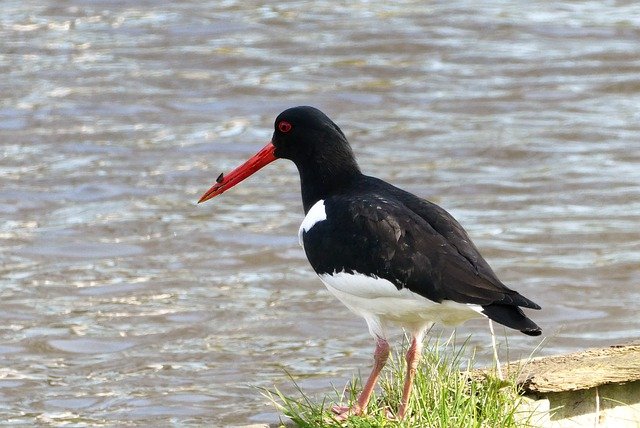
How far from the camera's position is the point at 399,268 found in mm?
5699

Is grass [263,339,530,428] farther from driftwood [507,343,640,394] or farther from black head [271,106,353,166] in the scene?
black head [271,106,353,166]

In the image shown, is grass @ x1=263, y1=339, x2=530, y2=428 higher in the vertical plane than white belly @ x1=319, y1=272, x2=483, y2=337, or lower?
lower

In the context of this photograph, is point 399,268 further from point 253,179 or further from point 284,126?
point 253,179

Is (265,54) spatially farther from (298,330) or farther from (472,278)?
(472,278)

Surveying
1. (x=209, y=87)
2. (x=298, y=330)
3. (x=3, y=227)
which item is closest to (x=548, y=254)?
(x=298, y=330)

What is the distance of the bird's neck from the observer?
21.4 feet

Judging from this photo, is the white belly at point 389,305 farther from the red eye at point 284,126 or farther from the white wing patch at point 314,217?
the red eye at point 284,126

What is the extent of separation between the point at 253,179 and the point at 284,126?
18.6 ft

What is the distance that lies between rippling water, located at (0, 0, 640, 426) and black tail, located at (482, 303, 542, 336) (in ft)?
8.82

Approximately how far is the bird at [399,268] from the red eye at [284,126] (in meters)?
0.49

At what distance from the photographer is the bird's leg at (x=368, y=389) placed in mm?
5733

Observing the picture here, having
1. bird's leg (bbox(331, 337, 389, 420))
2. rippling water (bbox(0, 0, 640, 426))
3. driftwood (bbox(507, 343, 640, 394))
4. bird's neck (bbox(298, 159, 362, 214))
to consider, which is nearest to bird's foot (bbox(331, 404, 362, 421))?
bird's leg (bbox(331, 337, 389, 420))

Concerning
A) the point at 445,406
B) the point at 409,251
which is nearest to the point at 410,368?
the point at 445,406

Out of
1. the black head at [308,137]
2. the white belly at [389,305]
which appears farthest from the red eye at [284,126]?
the white belly at [389,305]
